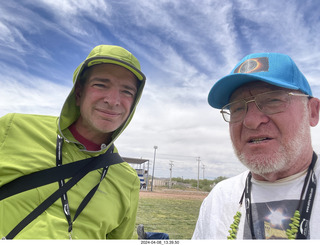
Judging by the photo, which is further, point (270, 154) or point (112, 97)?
point (112, 97)

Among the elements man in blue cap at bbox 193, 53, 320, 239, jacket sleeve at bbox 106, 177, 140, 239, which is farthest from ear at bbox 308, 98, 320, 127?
jacket sleeve at bbox 106, 177, 140, 239

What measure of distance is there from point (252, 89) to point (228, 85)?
22 centimetres

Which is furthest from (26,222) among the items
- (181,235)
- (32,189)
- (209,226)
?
(181,235)

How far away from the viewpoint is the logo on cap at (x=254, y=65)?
1.88m

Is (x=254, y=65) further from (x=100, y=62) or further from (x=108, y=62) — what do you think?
(x=100, y=62)

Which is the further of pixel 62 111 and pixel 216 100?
pixel 62 111

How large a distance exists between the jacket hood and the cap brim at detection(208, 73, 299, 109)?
1.01 metres

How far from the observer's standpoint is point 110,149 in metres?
2.91

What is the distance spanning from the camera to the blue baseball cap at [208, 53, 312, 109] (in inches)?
71.3

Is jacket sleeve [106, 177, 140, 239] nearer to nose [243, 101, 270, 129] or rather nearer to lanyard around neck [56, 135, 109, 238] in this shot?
lanyard around neck [56, 135, 109, 238]

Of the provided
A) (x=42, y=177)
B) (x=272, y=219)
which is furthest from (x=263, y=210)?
(x=42, y=177)

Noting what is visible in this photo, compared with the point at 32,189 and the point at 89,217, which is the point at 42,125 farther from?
the point at 89,217

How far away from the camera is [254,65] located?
1927 millimetres

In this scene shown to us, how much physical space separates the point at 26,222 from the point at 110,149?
3.96ft
